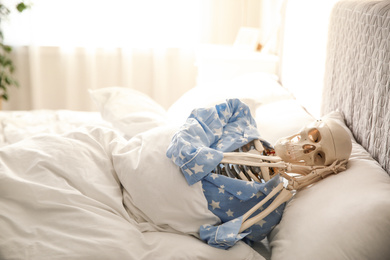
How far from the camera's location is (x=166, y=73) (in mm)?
3537

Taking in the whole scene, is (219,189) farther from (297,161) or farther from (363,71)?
(363,71)

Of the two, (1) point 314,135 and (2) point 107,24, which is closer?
(1) point 314,135

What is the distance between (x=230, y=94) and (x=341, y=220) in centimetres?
104

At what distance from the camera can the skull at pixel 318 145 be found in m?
1.22

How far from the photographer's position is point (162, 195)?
1208mm

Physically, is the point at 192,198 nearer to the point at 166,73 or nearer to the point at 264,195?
the point at 264,195

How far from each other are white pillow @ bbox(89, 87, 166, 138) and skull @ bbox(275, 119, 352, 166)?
738 mm

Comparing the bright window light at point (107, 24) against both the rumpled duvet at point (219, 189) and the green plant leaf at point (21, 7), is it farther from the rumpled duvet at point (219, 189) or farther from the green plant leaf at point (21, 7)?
the rumpled duvet at point (219, 189)

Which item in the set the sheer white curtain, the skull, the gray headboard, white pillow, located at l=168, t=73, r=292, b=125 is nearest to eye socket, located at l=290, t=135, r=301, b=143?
the skull

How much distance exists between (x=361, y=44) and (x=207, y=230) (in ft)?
2.40

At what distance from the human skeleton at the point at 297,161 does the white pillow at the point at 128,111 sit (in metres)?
0.63

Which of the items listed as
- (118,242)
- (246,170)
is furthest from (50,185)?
(246,170)

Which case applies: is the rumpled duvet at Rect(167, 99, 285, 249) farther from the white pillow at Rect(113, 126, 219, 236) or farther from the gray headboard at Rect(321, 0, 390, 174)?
the gray headboard at Rect(321, 0, 390, 174)

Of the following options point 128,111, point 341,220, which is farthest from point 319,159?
point 128,111
